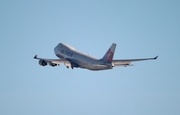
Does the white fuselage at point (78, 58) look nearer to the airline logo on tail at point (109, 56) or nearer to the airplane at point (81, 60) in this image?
the airplane at point (81, 60)

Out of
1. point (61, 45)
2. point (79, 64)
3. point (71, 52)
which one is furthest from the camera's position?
point (61, 45)

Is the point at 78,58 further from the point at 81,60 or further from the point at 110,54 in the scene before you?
the point at 110,54

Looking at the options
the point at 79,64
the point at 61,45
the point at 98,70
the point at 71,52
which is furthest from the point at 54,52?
the point at 98,70

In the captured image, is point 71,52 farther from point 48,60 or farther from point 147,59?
point 147,59

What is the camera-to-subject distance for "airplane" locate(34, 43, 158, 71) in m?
95.5

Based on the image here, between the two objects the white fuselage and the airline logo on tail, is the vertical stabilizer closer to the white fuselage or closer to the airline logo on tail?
the airline logo on tail

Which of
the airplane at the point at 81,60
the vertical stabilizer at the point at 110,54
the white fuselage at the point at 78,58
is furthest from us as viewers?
the white fuselage at the point at 78,58

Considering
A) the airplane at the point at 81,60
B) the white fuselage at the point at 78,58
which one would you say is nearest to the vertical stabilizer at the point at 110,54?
the airplane at the point at 81,60

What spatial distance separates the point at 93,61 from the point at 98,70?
2.76 metres

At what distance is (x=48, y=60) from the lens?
10675 cm

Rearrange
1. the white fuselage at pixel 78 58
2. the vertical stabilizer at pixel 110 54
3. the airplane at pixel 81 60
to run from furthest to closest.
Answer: the white fuselage at pixel 78 58, the airplane at pixel 81 60, the vertical stabilizer at pixel 110 54

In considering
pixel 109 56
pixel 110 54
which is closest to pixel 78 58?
pixel 109 56

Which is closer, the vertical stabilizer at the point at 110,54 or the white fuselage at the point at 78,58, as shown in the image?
the vertical stabilizer at the point at 110,54

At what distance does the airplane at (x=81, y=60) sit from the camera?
95.5 m
